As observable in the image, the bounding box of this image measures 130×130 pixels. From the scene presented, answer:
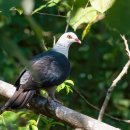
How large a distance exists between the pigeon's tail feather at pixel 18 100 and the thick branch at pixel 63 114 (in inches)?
2.3

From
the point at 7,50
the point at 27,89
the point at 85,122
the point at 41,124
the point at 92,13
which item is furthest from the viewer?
the point at 41,124

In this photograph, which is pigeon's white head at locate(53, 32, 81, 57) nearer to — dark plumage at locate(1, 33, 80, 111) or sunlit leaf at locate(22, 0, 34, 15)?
dark plumage at locate(1, 33, 80, 111)

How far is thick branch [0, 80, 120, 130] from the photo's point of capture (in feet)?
7.49

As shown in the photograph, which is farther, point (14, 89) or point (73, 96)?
point (73, 96)

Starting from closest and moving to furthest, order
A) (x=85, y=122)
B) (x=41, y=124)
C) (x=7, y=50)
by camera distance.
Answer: (x=7, y=50), (x=85, y=122), (x=41, y=124)

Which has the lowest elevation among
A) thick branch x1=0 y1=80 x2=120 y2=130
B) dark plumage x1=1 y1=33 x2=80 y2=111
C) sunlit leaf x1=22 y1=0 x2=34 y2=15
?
dark plumage x1=1 y1=33 x2=80 y2=111

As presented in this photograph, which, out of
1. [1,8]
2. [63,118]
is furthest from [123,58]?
[1,8]

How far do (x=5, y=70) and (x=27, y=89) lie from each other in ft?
6.94

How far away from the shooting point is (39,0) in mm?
4266

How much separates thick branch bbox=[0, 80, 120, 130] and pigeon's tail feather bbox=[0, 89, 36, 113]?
6 centimetres

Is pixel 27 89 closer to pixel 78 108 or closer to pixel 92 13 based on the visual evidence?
pixel 92 13

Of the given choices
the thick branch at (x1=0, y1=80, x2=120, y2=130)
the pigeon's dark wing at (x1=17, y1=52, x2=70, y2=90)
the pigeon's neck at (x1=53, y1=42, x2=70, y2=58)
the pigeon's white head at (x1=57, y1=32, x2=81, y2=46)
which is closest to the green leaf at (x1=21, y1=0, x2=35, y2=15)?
the thick branch at (x1=0, y1=80, x2=120, y2=130)

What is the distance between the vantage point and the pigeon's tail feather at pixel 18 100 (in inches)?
120

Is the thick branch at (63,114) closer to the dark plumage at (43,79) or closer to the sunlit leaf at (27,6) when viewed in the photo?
the dark plumage at (43,79)
